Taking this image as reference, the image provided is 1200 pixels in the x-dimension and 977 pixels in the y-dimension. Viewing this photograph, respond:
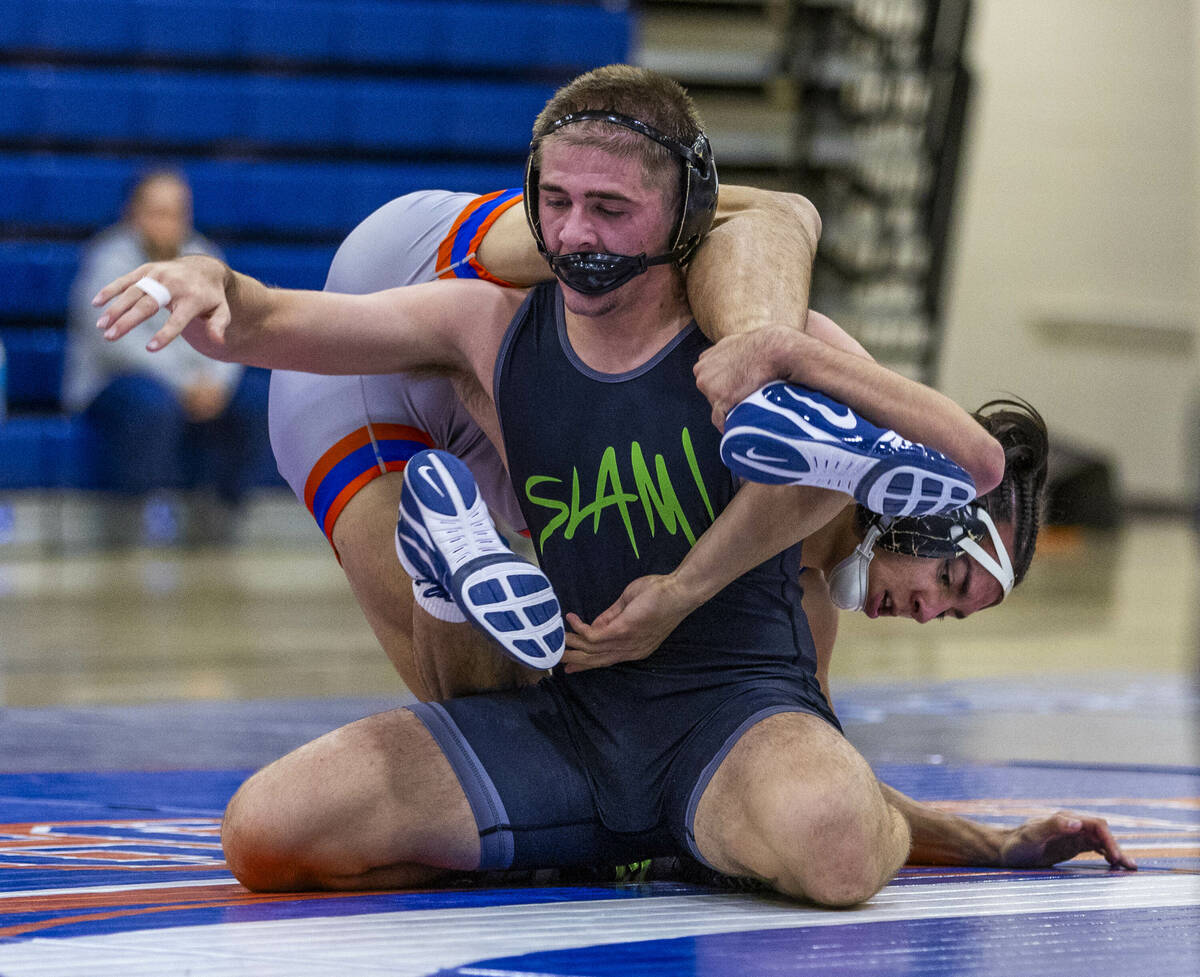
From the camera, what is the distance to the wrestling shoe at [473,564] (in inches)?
78.2

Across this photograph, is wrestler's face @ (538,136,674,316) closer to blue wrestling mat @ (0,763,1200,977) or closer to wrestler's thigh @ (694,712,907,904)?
wrestler's thigh @ (694,712,907,904)

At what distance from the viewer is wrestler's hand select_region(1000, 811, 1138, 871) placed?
235cm

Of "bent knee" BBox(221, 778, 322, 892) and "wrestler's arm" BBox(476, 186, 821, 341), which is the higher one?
"wrestler's arm" BBox(476, 186, 821, 341)

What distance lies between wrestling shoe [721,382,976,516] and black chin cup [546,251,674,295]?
0.97 feet

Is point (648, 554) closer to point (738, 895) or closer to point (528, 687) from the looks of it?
point (528, 687)

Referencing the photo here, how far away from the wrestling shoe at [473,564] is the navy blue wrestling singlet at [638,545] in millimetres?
148

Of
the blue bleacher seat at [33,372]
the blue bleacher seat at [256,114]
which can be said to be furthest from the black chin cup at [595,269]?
the blue bleacher seat at [33,372]

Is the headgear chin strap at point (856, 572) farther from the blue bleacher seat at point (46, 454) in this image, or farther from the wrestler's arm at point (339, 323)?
the blue bleacher seat at point (46, 454)

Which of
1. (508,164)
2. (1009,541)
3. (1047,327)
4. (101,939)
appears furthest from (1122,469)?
(101,939)

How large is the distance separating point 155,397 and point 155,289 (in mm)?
5705

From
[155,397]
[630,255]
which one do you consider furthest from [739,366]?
[155,397]

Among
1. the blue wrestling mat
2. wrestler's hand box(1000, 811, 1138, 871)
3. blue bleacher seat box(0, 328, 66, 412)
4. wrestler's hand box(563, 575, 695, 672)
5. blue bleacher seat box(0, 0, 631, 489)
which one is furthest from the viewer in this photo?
blue bleacher seat box(0, 0, 631, 489)

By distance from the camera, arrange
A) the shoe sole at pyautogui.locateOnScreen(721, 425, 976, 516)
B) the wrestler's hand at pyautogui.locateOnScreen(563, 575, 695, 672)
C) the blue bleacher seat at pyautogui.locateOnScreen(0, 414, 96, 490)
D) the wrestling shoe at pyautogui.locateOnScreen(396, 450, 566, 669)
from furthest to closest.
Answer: the blue bleacher seat at pyautogui.locateOnScreen(0, 414, 96, 490) < the wrestler's hand at pyautogui.locateOnScreen(563, 575, 695, 672) < the wrestling shoe at pyautogui.locateOnScreen(396, 450, 566, 669) < the shoe sole at pyautogui.locateOnScreen(721, 425, 976, 516)

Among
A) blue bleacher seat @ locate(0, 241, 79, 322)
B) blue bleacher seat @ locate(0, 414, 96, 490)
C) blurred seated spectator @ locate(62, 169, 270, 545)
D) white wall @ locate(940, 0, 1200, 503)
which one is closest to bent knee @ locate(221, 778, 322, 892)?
blurred seated spectator @ locate(62, 169, 270, 545)
